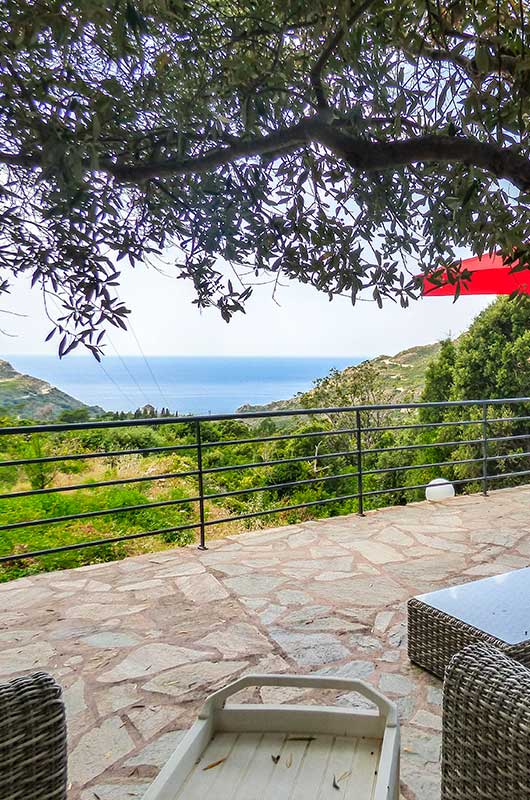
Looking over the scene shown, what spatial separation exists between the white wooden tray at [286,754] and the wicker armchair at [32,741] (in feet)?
0.67

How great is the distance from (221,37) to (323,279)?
2.26ft

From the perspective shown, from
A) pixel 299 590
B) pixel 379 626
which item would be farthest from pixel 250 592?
pixel 379 626

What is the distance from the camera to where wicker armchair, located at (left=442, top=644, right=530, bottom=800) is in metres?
1.06

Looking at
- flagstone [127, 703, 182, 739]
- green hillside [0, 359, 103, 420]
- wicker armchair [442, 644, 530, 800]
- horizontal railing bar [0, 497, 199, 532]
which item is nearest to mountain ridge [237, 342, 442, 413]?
green hillside [0, 359, 103, 420]

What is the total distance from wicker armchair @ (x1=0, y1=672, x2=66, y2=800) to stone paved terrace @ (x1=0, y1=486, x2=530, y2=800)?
0.71m

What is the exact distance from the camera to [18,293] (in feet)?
5.38

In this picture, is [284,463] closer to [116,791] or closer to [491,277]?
[491,277]

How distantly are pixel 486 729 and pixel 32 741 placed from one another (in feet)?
2.87

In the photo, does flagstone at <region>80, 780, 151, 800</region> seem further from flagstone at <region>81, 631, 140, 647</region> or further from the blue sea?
the blue sea

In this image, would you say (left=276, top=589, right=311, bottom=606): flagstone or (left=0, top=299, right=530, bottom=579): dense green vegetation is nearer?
(left=276, top=589, right=311, bottom=606): flagstone

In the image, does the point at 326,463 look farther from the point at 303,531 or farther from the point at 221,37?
the point at 221,37

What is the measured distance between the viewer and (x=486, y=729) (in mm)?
1122

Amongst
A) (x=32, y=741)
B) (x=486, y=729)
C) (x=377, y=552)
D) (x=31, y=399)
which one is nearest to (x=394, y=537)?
(x=377, y=552)

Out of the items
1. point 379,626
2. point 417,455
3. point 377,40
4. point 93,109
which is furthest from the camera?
point 417,455
